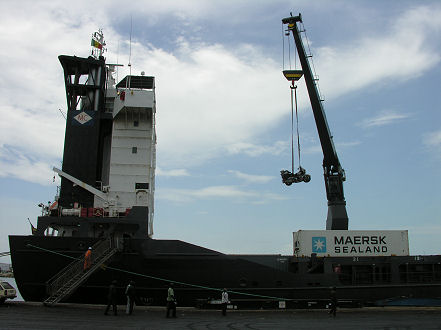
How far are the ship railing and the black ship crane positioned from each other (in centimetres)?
1202

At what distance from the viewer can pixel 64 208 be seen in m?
22.6

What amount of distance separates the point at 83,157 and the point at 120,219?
441 cm

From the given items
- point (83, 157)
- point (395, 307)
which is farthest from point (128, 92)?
point (395, 307)

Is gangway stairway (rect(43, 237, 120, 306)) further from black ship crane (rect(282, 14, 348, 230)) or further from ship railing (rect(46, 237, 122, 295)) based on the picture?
black ship crane (rect(282, 14, 348, 230))

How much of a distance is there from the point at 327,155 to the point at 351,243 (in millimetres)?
6691

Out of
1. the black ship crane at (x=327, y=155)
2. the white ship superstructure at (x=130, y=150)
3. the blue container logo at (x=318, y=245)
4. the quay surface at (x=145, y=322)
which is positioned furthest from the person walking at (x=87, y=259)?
the black ship crane at (x=327, y=155)

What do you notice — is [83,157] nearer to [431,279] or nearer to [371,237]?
[371,237]

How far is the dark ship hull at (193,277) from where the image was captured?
20.5 meters

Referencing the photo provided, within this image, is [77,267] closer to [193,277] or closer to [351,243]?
[193,277]

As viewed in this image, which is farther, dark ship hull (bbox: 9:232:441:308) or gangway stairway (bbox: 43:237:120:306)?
dark ship hull (bbox: 9:232:441:308)

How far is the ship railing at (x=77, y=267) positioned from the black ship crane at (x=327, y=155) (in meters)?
12.0

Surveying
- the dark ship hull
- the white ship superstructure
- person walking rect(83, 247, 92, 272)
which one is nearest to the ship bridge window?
the white ship superstructure

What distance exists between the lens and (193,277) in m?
21.1

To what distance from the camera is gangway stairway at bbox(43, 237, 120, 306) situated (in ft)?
61.9
